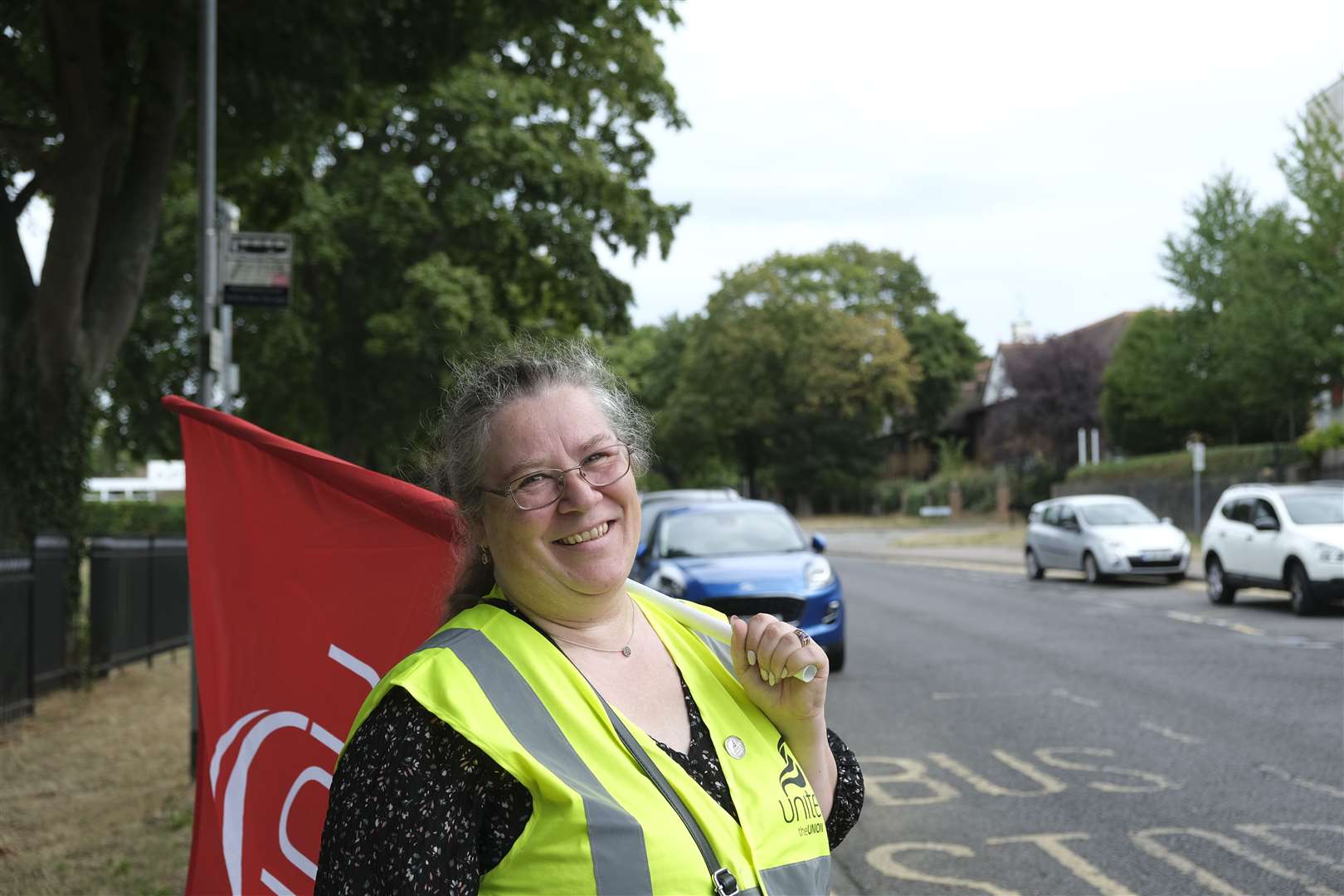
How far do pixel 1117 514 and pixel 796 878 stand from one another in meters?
22.8

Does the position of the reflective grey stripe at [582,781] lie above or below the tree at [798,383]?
below

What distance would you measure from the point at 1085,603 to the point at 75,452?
13.4m

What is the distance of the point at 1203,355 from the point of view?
43.7 meters

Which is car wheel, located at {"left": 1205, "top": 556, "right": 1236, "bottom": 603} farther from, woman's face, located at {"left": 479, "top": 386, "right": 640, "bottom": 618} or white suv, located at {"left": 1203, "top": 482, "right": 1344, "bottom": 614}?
woman's face, located at {"left": 479, "top": 386, "right": 640, "bottom": 618}

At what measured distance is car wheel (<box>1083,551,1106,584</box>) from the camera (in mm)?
22938

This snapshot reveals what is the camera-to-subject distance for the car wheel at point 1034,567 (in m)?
25.1

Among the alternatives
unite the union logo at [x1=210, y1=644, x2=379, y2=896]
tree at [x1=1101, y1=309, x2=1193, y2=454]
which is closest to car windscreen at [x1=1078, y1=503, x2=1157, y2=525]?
tree at [x1=1101, y1=309, x2=1193, y2=454]

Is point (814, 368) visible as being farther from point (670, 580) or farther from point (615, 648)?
point (615, 648)

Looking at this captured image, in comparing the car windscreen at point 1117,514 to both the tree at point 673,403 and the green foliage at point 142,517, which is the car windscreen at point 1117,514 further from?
the tree at point 673,403

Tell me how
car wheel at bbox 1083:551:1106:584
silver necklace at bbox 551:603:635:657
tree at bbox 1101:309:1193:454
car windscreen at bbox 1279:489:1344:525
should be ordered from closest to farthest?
silver necklace at bbox 551:603:635:657, car windscreen at bbox 1279:489:1344:525, car wheel at bbox 1083:551:1106:584, tree at bbox 1101:309:1193:454

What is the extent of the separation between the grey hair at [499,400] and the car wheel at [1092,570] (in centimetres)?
2163

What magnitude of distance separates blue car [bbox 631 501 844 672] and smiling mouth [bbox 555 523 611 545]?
8540 mm

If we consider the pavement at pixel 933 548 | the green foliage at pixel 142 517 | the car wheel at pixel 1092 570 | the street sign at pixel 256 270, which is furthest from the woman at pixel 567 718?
the green foliage at pixel 142 517

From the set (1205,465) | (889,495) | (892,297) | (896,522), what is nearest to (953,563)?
(1205,465)
